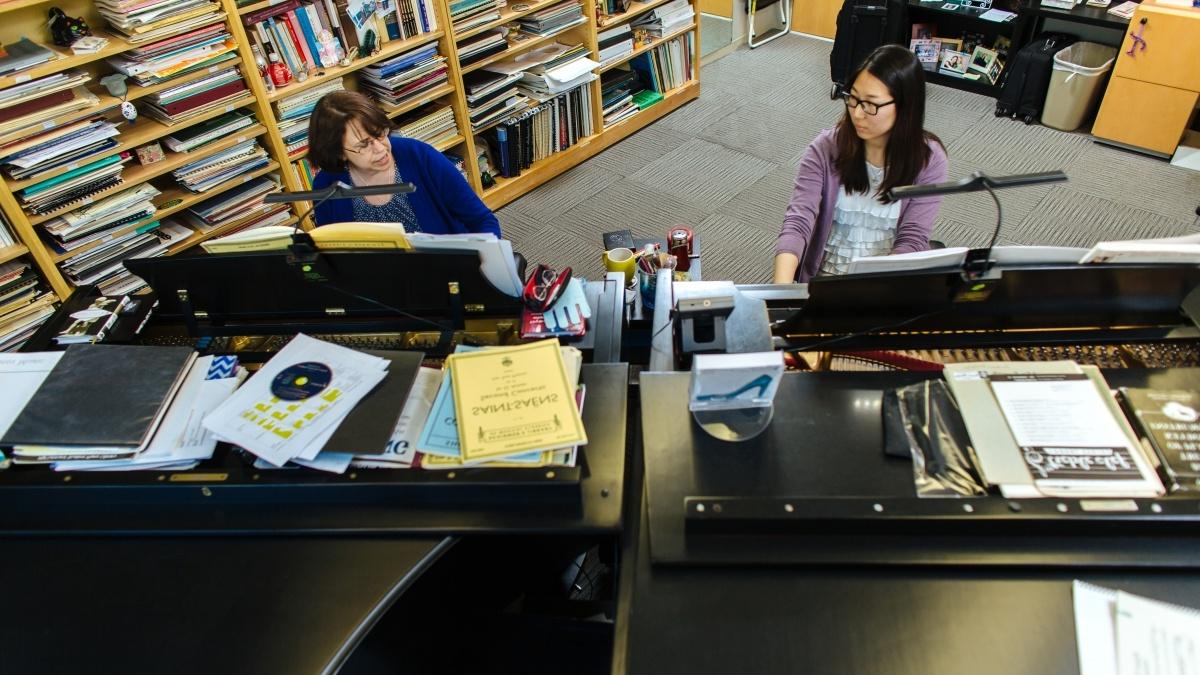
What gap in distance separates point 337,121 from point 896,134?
1538mm

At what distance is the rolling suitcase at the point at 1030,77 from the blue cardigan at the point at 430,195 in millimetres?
3211

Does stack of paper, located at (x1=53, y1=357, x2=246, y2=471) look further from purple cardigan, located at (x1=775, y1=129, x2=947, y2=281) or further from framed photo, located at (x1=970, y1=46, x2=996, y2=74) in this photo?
framed photo, located at (x1=970, y1=46, x2=996, y2=74)

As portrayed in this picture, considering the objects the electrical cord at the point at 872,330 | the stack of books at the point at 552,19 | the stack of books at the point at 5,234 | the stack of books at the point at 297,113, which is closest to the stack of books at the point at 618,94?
the stack of books at the point at 552,19

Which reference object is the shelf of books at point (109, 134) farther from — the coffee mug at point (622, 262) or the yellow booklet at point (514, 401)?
the yellow booklet at point (514, 401)

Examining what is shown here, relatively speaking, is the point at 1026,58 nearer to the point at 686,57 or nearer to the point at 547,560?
the point at 686,57

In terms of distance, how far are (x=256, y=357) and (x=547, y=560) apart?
0.78m

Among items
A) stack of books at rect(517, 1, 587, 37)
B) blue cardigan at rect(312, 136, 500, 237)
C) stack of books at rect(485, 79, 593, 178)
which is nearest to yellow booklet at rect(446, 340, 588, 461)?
blue cardigan at rect(312, 136, 500, 237)

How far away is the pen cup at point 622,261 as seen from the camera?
6.29 feet

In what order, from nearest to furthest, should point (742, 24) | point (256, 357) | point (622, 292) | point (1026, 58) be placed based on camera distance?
point (256, 357)
point (622, 292)
point (1026, 58)
point (742, 24)

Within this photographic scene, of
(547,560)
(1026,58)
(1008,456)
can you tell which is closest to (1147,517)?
(1008,456)

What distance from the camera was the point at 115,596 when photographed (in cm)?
112

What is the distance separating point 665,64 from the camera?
13.6 ft

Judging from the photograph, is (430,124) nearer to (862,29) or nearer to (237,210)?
(237,210)

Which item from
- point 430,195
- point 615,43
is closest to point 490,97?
point 615,43
